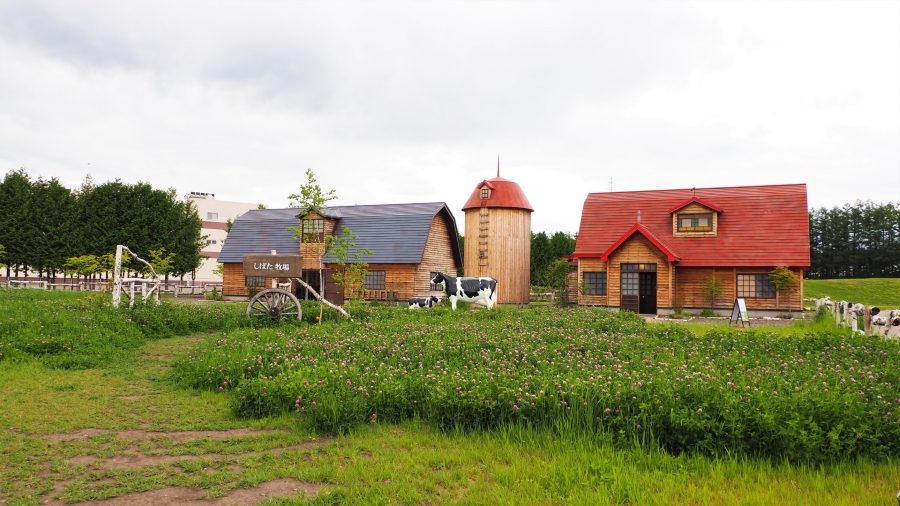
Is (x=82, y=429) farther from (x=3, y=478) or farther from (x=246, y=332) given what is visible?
(x=246, y=332)

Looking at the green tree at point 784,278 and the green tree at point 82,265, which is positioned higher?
the green tree at point 82,265

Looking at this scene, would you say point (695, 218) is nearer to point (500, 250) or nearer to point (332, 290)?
point (500, 250)

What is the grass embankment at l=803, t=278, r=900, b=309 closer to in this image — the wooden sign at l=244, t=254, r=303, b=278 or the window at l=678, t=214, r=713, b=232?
the window at l=678, t=214, r=713, b=232

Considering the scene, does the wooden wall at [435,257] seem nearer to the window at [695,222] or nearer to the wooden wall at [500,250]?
the wooden wall at [500,250]

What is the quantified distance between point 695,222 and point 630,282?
483 centimetres

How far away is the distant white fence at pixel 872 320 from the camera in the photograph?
12.7 metres

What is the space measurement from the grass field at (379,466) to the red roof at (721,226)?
22.0 meters

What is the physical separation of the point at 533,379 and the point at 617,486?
247 cm

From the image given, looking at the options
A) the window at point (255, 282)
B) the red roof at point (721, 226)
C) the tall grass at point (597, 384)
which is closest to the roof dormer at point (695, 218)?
the red roof at point (721, 226)

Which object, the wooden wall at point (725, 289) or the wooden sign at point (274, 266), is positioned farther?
the wooden wall at point (725, 289)

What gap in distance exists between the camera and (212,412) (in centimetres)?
816

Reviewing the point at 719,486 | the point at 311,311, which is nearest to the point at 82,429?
the point at 719,486

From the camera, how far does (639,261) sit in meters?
27.1

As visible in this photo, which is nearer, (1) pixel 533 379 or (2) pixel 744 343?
(1) pixel 533 379
